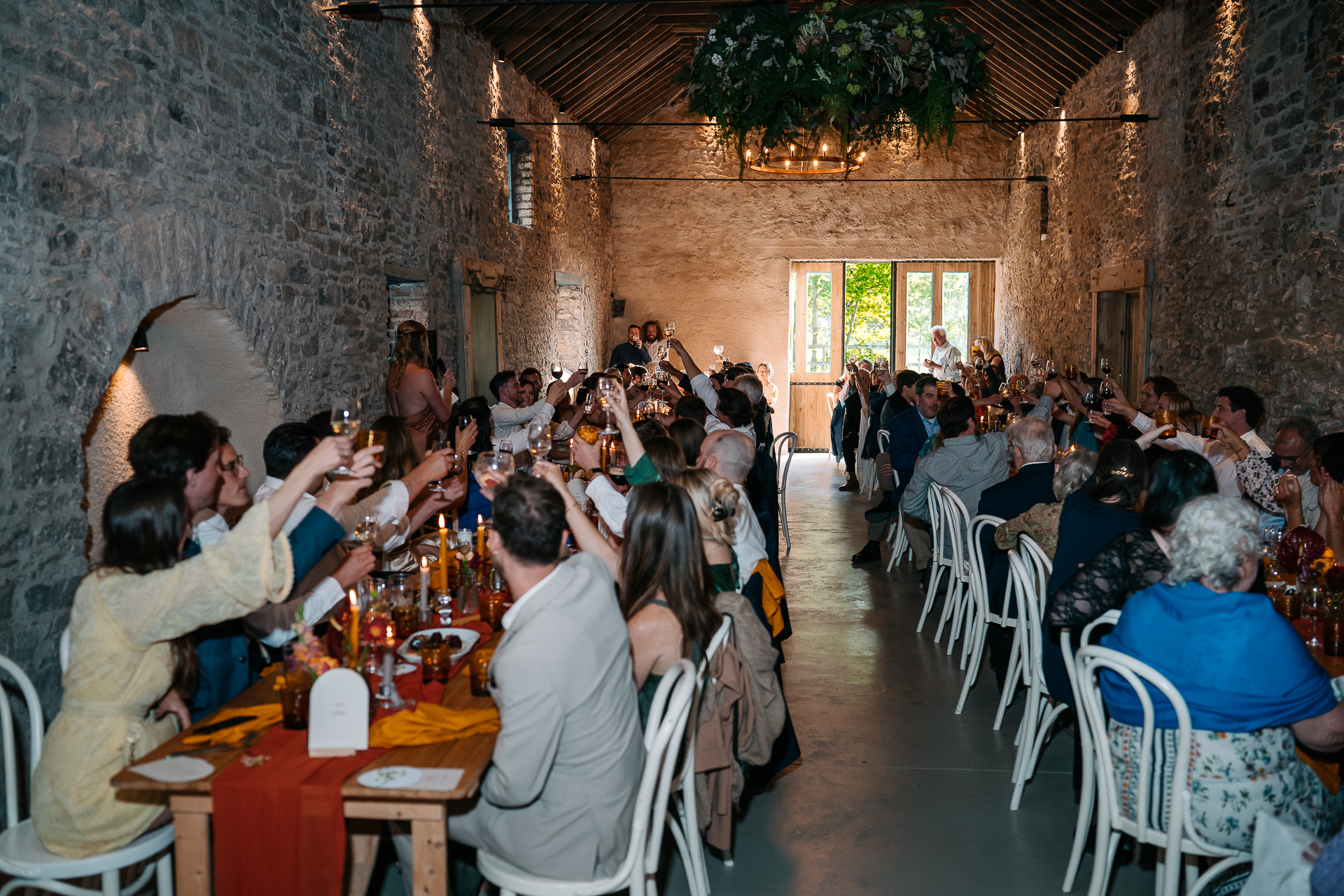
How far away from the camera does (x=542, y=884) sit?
7.61 ft

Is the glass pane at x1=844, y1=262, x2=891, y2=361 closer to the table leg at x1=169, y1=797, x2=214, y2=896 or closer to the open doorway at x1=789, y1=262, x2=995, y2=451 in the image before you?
Answer: the open doorway at x1=789, y1=262, x2=995, y2=451

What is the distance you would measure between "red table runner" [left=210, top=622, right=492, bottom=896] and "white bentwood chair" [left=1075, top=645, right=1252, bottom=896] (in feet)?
6.06

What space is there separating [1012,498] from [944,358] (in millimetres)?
10019

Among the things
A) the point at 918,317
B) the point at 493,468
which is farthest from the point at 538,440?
the point at 918,317

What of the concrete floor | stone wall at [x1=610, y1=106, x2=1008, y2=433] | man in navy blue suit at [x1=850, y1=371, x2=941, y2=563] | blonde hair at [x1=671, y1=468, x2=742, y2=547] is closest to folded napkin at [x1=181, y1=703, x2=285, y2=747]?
the concrete floor

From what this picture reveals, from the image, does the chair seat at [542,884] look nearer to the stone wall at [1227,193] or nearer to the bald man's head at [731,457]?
the bald man's head at [731,457]

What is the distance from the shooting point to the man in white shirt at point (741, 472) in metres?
3.56

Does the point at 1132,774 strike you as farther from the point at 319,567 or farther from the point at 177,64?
the point at 177,64

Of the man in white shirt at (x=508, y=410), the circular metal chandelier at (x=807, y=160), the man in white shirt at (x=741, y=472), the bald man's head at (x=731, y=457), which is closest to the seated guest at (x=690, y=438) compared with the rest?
the man in white shirt at (x=741, y=472)

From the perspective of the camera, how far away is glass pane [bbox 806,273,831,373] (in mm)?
15586

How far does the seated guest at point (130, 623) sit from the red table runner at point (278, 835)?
407 mm

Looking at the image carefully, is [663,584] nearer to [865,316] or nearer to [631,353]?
[631,353]

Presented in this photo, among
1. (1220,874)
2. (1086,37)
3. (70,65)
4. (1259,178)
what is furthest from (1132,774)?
(1086,37)

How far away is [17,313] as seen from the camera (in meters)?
3.50
